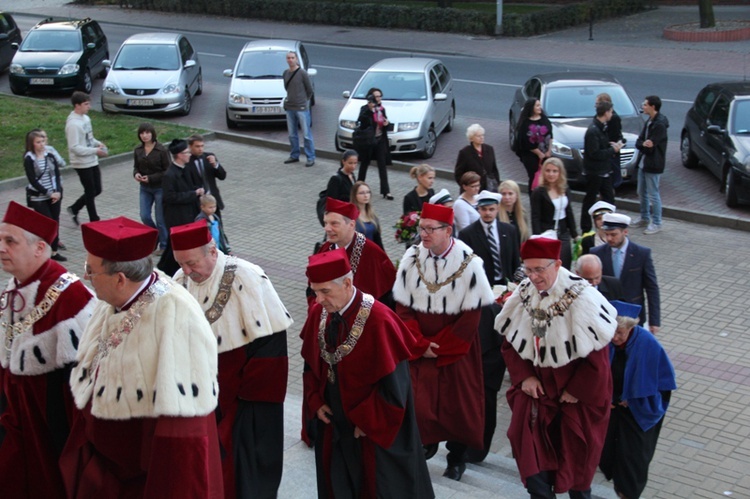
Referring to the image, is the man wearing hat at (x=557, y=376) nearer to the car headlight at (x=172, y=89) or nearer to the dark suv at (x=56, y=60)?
the car headlight at (x=172, y=89)

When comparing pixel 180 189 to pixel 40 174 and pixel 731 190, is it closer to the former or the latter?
pixel 40 174

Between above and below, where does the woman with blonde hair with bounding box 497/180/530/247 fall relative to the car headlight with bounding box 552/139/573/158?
above

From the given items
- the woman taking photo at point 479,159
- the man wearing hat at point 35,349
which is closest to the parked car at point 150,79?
the woman taking photo at point 479,159

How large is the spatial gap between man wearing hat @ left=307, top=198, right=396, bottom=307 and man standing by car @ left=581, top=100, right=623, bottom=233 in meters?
5.93

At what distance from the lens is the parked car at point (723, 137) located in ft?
48.9

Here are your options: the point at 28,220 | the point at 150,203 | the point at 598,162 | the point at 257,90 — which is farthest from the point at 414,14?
the point at 28,220

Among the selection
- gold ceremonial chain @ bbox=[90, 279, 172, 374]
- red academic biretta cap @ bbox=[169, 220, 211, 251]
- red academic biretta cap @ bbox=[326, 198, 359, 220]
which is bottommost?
red academic biretta cap @ bbox=[326, 198, 359, 220]

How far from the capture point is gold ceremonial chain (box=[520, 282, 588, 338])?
6.49 m

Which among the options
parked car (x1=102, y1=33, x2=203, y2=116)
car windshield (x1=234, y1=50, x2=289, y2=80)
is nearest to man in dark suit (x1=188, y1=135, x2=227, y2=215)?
car windshield (x1=234, y1=50, x2=289, y2=80)

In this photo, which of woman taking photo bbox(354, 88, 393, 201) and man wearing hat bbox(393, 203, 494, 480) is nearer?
man wearing hat bbox(393, 203, 494, 480)

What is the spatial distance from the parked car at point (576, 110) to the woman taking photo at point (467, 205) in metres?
5.88

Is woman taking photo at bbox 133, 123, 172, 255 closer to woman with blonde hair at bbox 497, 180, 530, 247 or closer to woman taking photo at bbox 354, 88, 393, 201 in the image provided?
woman taking photo at bbox 354, 88, 393, 201

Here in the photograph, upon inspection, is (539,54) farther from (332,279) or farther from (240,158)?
(332,279)

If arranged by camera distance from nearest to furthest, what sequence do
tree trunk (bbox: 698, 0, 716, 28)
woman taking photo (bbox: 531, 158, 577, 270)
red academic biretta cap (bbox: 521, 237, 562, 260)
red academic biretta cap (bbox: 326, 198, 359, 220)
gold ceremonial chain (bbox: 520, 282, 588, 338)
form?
1. red academic biretta cap (bbox: 521, 237, 562, 260)
2. gold ceremonial chain (bbox: 520, 282, 588, 338)
3. red academic biretta cap (bbox: 326, 198, 359, 220)
4. woman taking photo (bbox: 531, 158, 577, 270)
5. tree trunk (bbox: 698, 0, 716, 28)
